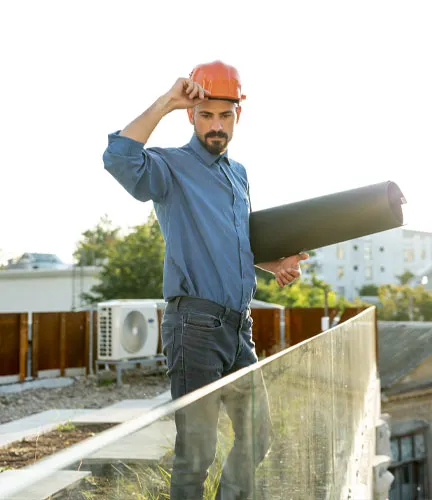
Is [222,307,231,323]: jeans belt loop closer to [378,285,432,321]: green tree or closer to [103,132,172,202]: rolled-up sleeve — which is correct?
[103,132,172,202]: rolled-up sleeve

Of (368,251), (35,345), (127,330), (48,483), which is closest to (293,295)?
(127,330)

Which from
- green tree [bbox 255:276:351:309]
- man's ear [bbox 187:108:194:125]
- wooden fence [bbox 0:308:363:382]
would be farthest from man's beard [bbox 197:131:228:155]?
green tree [bbox 255:276:351:309]

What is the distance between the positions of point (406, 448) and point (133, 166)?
833 inches

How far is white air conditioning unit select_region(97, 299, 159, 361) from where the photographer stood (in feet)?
40.9

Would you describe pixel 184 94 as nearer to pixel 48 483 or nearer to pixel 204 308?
pixel 204 308

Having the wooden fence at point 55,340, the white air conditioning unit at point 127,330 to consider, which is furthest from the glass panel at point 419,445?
the white air conditioning unit at point 127,330

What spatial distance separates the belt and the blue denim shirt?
0.02m

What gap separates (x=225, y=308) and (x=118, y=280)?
1206 inches

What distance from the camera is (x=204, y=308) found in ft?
8.14

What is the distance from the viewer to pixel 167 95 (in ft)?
8.14

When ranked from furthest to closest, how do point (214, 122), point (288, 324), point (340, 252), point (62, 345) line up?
point (340, 252) → point (288, 324) → point (62, 345) → point (214, 122)

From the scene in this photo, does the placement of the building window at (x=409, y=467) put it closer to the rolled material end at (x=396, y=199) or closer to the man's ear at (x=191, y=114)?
the rolled material end at (x=396, y=199)

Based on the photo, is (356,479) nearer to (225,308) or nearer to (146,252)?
(225,308)

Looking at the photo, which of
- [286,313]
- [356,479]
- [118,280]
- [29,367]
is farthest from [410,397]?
[118,280]
